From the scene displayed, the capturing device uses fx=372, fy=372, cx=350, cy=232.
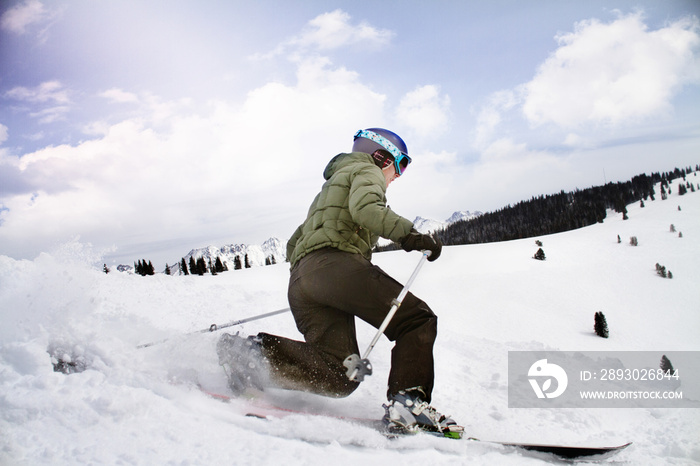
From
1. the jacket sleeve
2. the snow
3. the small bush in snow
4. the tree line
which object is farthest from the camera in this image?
the tree line

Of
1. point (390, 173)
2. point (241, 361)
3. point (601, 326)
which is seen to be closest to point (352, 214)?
point (390, 173)

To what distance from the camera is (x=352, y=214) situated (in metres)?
2.87

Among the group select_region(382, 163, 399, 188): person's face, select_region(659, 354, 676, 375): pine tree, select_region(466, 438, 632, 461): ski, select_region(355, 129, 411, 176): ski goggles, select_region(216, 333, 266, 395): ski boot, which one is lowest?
select_region(659, 354, 676, 375): pine tree

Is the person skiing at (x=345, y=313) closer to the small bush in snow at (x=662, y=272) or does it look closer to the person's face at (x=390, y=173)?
the person's face at (x=390, y=173)

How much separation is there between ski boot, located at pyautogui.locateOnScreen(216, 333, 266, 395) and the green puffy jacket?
807 mm

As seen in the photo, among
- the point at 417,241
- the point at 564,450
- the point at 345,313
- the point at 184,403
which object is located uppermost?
the point at 417,241

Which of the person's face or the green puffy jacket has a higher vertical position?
the person's face

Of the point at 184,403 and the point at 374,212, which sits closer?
the point at 184,403

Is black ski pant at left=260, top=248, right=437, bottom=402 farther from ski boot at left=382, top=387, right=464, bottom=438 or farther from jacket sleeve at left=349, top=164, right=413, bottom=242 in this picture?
jacket sleeve at left=349, top=164, right=413, bottom=242

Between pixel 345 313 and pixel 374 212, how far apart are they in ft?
3.22

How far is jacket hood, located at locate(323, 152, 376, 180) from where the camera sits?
336 centimetres

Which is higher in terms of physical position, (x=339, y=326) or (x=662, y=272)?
(x=662, y=272)

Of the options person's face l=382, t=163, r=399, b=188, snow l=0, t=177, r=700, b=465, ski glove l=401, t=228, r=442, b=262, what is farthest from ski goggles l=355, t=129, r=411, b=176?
snow l=0, t=177, r=700, b=465

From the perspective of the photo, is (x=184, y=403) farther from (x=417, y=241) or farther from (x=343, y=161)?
(x=343, y=161)
